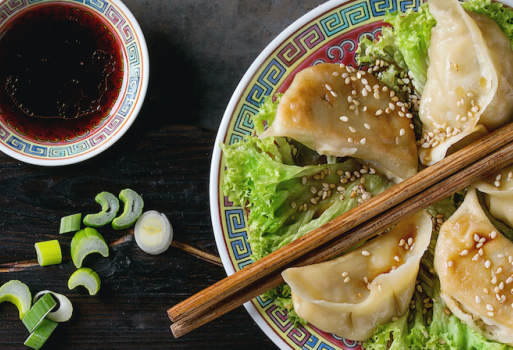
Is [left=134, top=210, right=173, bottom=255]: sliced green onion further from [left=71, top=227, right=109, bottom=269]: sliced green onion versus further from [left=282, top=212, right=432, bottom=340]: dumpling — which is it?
[left=282, top=212, right=432, bottom=340]: dumpling

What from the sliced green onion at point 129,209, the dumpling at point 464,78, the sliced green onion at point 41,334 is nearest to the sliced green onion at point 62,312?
the sliced green onion at point 41,334

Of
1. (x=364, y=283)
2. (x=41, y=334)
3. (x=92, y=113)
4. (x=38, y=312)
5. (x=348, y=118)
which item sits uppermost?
(x=92, y=113)

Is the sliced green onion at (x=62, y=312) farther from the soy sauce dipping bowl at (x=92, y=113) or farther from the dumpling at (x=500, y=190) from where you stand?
the dumpling at (x=500, y=190)

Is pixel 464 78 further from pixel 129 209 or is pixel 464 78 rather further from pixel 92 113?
pixel 92 113

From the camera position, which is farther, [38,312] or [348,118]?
[38,312]

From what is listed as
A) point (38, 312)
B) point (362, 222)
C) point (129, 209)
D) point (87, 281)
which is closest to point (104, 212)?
Answer: point (129, 209)

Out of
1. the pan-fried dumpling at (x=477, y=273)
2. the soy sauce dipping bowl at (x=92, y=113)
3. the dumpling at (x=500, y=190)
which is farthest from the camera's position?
the soy sauce dipping bowl at (x=92, y=113)

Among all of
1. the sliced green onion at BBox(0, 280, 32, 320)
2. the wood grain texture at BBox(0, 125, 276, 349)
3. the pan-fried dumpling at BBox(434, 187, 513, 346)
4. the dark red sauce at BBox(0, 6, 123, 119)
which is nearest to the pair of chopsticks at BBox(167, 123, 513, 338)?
the pan-fried dumpling at BBox(434, 187, 513, 346)

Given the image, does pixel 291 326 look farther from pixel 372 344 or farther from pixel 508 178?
pixel 508 178
